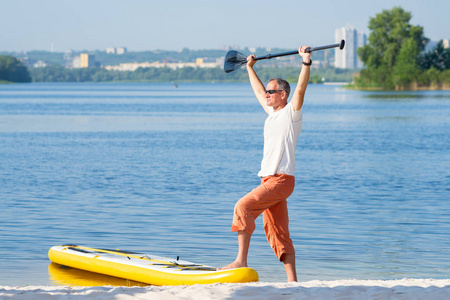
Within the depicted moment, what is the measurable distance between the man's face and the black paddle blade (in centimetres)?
103

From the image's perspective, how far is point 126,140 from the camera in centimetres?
3819

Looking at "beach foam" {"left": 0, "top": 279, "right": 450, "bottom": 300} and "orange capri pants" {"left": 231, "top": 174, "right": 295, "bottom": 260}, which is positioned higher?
"orange capri pants" {"left": 231, "top": 174, "right": 295, "bottom": 260}

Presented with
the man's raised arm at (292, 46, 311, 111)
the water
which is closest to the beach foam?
the man's raised arm at (292, 46, 311, 111)

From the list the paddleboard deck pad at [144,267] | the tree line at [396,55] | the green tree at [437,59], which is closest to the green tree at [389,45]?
the tree line at [396,55]

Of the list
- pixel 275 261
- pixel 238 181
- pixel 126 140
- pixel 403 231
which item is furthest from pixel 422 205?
pixel 126 140

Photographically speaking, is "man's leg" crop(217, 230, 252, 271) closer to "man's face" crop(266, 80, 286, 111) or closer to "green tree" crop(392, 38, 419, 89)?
"man's face" crop(266, 80, 286, 111)

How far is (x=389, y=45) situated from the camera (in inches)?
5881

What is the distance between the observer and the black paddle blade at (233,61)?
8.84m

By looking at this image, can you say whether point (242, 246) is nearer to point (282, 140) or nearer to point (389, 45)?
point (282, 140)

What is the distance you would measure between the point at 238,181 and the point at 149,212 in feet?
21.0

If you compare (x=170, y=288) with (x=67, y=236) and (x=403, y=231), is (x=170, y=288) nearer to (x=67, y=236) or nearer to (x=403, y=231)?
(x=67, y=236)

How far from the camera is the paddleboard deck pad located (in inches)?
312

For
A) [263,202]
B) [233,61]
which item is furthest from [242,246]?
[233,61]

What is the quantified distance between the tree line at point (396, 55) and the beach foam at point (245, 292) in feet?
466
